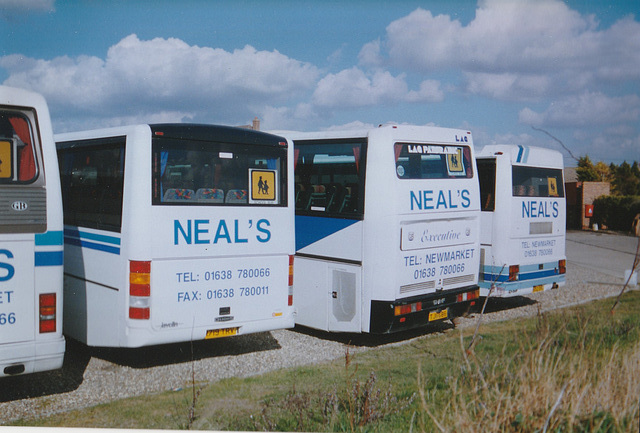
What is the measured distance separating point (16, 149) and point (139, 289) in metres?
1.74

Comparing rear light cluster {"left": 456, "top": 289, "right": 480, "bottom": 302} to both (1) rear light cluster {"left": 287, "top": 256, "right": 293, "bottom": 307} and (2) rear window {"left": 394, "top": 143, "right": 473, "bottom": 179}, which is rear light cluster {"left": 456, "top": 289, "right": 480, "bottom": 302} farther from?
(1) rear light cluster {"left": 287, "top": 256, "right": 293, "bottom": 307}

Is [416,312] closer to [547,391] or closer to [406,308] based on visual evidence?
[406,308]

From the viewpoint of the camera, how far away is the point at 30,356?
5234 mm

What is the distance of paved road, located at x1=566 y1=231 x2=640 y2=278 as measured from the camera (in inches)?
581

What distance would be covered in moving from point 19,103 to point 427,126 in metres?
4.81

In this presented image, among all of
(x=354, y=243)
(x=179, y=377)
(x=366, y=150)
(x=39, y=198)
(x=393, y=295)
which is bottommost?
(x=179, y=377)

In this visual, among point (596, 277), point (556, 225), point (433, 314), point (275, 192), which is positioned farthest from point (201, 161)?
point (596, 277)

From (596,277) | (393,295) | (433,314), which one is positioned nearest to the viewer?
(393,295)

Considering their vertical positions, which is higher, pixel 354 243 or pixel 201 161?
pixel 201 161

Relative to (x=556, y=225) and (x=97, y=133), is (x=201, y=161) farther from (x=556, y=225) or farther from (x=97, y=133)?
(x=556, y=225)

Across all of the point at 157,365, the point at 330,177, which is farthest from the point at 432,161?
the point at 157,365

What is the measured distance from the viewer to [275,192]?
23.4ft

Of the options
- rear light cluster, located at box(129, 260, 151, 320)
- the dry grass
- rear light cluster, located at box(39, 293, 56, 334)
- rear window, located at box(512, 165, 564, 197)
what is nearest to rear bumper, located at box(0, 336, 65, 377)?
rear light cluster, located at box(39, 293, 56, 334)

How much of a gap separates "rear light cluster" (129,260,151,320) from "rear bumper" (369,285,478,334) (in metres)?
2.82
